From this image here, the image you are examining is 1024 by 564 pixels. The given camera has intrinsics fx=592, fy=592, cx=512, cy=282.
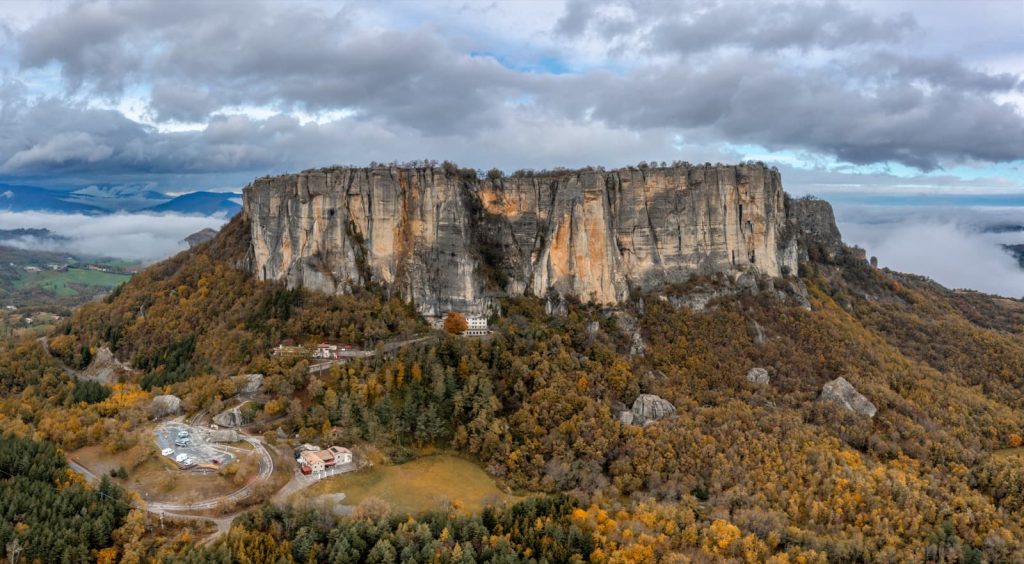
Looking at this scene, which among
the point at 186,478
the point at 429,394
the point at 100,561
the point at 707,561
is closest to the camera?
the point at 100,561

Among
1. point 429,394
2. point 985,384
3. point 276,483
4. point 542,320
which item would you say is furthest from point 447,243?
point 985,384

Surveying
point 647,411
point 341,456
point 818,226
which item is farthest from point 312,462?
point 818,226

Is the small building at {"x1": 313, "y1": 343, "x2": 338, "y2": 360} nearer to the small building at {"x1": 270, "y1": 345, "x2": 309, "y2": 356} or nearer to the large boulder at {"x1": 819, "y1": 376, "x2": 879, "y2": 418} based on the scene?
the small building at {"x1": 270, "y1": 345, "x2": 309, "y2": 356}

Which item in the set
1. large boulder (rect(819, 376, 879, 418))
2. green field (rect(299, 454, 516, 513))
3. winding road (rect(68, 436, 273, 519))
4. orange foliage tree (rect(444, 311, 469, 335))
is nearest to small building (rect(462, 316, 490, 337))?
orange foliage tree (rect(444, 311, 469, 335))

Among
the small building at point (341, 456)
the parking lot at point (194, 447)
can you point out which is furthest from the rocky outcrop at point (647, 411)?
the parking lot at point (194, 447)

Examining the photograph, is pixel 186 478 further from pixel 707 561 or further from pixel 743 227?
pixel 743 227

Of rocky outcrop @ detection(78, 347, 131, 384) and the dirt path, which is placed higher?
rocky outcrop @ detection(78, 347, 131, 384)

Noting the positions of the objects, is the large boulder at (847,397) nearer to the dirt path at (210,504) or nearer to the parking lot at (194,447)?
the dirt path at (210,504)
